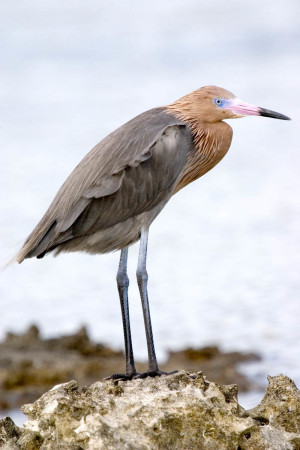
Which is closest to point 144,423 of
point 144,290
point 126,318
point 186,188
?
point 126,318

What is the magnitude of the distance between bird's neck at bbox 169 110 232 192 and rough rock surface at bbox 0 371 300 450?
84.4 inches

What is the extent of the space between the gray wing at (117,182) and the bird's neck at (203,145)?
0.57 ft

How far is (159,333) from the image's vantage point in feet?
40.9

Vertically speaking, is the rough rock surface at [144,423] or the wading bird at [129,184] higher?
the wading bird at [129,184]

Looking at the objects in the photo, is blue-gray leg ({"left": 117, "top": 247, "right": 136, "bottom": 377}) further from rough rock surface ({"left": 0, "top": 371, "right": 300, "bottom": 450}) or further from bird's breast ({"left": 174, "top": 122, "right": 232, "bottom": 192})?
rough rock surface ({"left": 0, "top": 371, "right": 300, "bottom": 450})

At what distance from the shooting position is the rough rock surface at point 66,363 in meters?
10.4

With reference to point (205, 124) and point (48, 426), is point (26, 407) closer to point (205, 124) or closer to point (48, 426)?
point (48, 426)

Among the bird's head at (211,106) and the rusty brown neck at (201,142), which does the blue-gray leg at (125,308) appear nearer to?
the rusty brown neck at (201,142)

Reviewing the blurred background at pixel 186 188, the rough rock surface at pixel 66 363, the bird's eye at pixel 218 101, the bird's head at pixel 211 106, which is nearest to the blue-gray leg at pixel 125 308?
the bird's head at pixel 211 106

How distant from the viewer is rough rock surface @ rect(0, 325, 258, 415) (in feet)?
34.2

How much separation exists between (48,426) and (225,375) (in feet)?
18.7

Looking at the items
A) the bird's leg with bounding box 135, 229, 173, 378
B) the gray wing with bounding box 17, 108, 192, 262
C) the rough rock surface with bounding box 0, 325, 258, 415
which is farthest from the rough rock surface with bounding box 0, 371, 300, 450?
the rough rock surface with bounding box 0, 325, 258, 415

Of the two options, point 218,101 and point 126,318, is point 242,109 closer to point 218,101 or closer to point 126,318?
point 218,101

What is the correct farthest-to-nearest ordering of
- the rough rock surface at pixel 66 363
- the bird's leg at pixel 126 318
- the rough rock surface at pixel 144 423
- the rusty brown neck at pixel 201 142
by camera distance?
1. the rough rock surface at pixel 66 363
2. the rusty brown neck at pixel 201 142
3. the bird's leg at pixel 126 318
4. the rough rock surface at pixel 144 423
